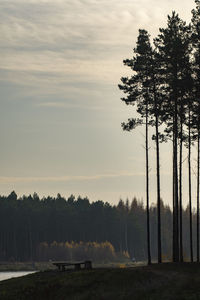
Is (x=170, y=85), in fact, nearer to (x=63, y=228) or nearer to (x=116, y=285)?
(x=116, y=285)

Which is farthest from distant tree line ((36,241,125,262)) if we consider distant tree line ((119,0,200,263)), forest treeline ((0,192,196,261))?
distant tree line ((119,0,200,263))

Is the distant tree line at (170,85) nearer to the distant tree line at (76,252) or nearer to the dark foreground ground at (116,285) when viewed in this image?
the dark foreground ground at (116,285)

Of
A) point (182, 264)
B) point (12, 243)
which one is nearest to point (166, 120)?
point (182, 264)

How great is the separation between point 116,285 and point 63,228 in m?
135

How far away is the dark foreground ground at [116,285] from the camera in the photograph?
36375 mm

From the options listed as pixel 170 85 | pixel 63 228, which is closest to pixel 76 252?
pixel 63 228

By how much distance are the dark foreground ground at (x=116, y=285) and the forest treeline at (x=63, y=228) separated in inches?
4712

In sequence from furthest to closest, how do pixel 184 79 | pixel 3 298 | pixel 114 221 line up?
1. pixel 114 221
2. pixel 184 79
3. pixel 3 298

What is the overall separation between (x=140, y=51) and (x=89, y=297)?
22250 millimetres

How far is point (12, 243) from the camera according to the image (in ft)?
543

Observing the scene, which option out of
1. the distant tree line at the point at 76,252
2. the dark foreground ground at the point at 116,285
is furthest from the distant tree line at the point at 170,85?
the distant tree line at the point at 76,252

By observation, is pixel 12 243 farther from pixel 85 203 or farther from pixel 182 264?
pixel 182 264

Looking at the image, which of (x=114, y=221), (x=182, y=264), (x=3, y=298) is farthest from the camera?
(x=114, y=221)

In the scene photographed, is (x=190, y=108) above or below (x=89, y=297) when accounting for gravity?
above
